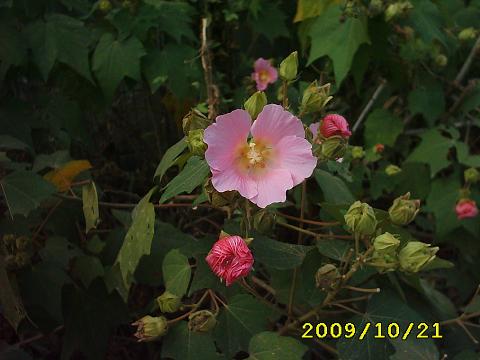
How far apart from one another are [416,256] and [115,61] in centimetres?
104

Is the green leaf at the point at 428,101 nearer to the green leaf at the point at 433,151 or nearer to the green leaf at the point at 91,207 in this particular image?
the green leaf at the point at 433,151

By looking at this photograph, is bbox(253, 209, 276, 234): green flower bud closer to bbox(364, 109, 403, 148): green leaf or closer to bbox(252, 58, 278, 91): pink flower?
bbox(252, 58, 278, 91): pink flower

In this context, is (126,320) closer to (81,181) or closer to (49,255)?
(49,255)

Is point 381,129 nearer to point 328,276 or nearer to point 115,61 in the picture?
point 115,61

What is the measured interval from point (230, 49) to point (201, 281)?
1082 millimetres

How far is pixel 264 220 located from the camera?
88cm

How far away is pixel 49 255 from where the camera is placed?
128cm

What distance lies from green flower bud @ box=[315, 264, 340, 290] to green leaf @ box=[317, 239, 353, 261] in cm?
5

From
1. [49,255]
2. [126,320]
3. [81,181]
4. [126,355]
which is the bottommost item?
[126,355]

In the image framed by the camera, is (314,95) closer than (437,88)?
Yes

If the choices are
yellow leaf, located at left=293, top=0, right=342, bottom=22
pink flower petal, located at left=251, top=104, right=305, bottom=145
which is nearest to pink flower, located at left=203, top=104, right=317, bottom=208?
pink flower petal, located at left=251, top=104, right=305, bottom=145

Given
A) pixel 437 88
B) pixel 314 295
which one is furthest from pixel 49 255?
pixel 437 88

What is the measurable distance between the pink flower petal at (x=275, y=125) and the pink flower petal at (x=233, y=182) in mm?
65

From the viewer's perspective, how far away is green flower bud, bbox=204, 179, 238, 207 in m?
0.83
